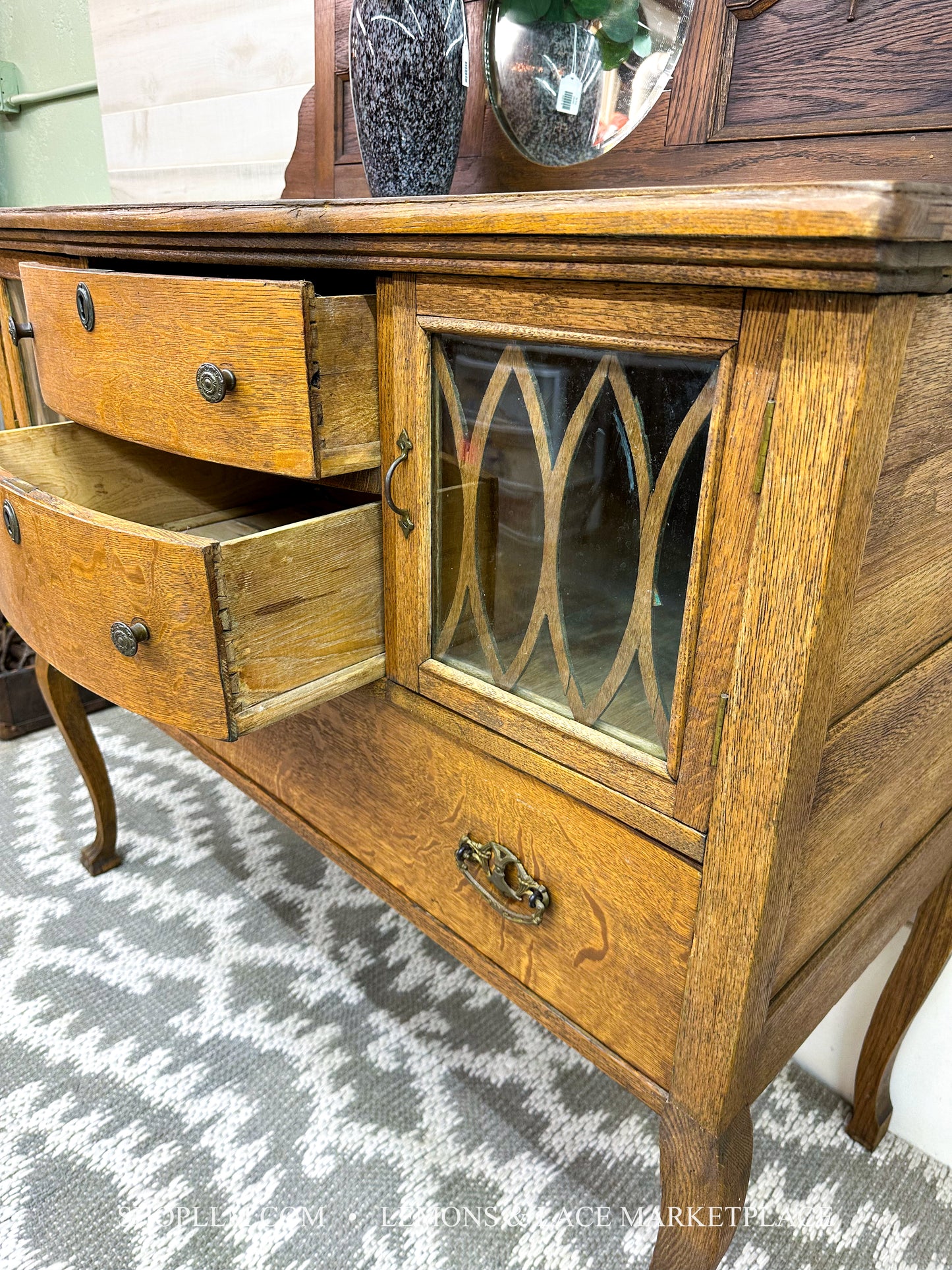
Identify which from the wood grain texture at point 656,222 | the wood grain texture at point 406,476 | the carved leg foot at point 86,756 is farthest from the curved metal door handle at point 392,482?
the carved leg foot at point 86,756

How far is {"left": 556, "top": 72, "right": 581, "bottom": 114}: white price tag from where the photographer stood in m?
0.61

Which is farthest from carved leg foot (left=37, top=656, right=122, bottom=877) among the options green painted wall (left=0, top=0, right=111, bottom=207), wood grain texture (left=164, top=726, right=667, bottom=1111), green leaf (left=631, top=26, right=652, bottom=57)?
green painted wall (left=0, top=0, right=111, bottom=207)

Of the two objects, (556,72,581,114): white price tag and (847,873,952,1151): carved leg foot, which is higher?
(556,72,581,114): white price tag

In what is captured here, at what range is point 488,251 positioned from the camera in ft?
1.37

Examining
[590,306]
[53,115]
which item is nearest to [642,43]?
[590,306]

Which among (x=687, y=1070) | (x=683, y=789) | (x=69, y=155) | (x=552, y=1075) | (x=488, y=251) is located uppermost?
(x=69, y=155)

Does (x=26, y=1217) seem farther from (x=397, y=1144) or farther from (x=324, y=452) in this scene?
(x=324, y=452)

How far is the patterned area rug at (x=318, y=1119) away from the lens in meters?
0.73

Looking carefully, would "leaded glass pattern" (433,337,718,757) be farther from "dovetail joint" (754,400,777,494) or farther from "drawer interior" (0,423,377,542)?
"drawer interior" (0,423,377,542)

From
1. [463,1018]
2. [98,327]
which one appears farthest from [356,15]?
[463,1018]

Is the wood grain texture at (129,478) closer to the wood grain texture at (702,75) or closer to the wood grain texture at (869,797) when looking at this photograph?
the wood grain texture at (702,75)

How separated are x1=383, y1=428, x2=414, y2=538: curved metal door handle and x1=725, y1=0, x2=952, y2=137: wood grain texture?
36cm

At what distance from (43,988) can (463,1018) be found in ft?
1.57

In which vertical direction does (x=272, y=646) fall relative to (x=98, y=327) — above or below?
below
